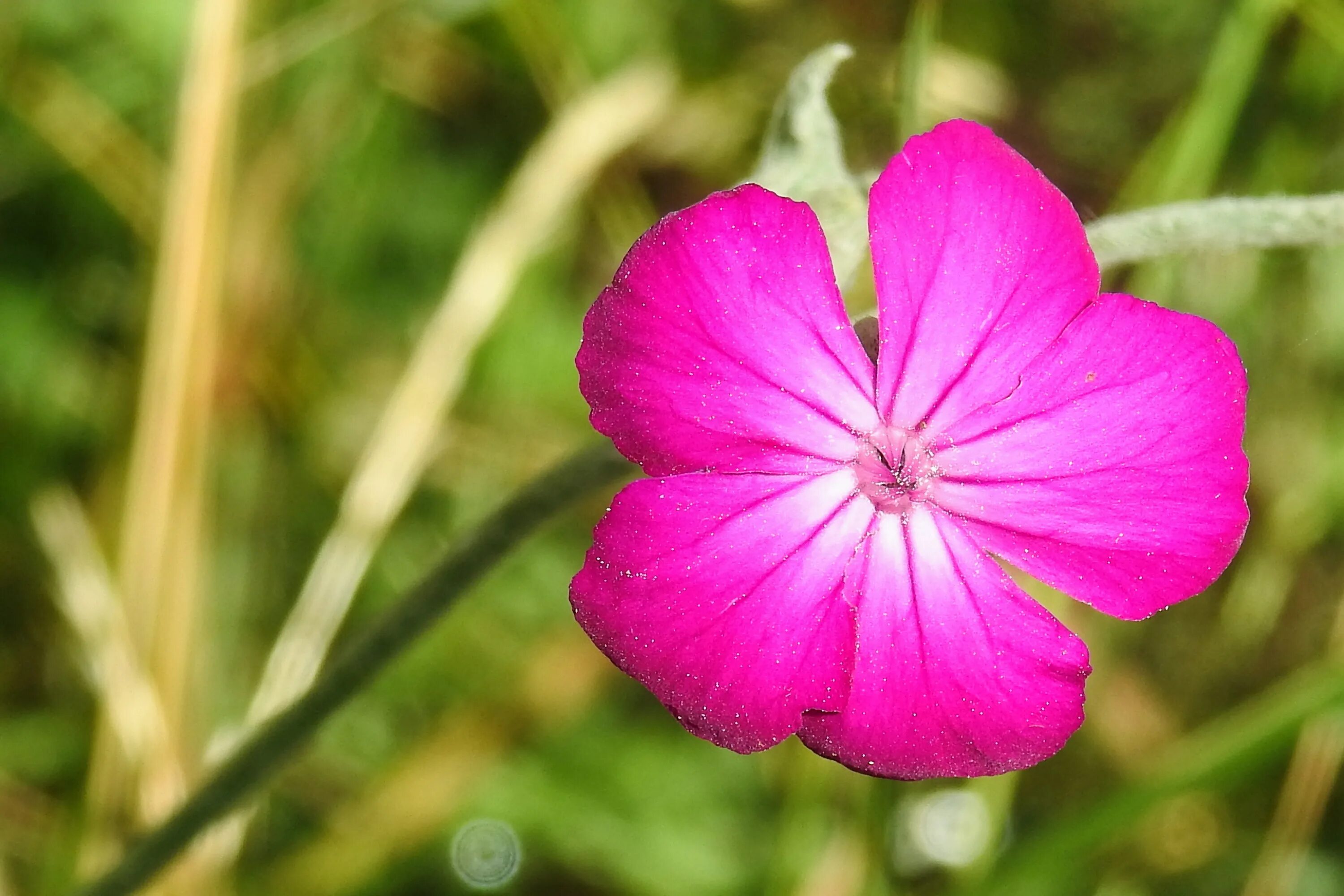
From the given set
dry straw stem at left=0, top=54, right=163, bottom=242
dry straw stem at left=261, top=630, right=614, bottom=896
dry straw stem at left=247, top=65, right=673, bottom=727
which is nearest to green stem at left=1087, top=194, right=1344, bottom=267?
dry straw stem at left=247, top=65, right=673, bottom=727

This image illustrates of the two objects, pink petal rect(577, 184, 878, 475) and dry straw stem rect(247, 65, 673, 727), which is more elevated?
pink petal rect(577, 184, 878, 475)

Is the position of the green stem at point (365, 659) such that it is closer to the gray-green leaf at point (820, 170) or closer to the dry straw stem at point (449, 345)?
the gray-green leaf at point (820, 170)

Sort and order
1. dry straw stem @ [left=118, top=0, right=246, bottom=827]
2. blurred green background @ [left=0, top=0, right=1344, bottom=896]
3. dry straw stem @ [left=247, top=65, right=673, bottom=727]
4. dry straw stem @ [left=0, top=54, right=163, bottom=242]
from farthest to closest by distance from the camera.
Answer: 1. dry straw stem @ [left=0, top=54, right=163, bottom=242]
2. blurred green background @ [left=0, top=0, right=1344, bottom=896]
3. dry straw stem @ [left=247, top=65, right=673, bottom=727]
4. dry straw stem @ [left=118, top=0, right=246, bottom=827]

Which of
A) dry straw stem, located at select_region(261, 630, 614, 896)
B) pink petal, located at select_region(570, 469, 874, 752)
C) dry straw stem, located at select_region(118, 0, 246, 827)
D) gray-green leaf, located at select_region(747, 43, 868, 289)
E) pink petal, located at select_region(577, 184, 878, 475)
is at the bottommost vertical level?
dry straw stem, located at select_region(261, 630, 614, 896)

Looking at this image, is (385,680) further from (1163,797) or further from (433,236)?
(1163,797)

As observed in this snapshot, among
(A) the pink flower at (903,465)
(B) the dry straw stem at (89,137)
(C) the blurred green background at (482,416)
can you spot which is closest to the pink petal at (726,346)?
(A) the pink flower at (903,465)

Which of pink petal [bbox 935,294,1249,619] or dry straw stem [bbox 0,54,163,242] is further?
dry straw stem [bbox 0,54,163,242]

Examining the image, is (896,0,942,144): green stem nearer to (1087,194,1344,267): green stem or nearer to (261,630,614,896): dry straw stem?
(1087,194,1344,267): green stem

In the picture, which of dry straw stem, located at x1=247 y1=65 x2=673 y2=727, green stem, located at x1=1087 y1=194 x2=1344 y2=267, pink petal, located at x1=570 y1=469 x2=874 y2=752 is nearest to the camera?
pink petal, located at x1=570 y1=469 x2=874 y2=752
